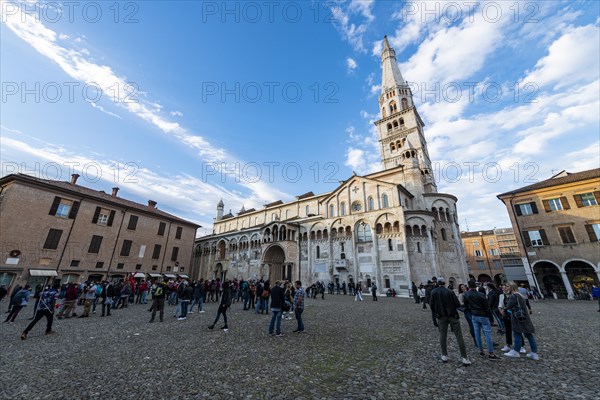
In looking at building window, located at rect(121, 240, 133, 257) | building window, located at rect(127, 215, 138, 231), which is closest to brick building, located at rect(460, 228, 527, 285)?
building window, located at rect(127, 215, 138, 231)

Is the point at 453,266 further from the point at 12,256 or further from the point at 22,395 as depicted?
the point at 12,256

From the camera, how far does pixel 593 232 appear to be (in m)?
22.2

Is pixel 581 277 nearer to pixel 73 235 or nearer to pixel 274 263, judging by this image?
pixel 274 263

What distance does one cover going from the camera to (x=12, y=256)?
2111 centimetres

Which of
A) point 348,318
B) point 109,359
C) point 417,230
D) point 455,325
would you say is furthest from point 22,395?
point 417,230

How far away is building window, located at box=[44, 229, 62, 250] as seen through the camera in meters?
23.4

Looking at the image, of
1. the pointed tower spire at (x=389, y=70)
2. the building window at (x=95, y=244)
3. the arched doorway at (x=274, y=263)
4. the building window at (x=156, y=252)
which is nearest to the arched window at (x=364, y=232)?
the arched doorway at (x=274, y=263)

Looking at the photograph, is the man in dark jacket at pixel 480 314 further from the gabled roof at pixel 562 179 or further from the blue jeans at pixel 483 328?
the gabled roof at pixel 562 179

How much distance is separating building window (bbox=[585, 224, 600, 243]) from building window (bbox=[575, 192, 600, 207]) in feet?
7.11

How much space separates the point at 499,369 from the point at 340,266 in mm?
25879

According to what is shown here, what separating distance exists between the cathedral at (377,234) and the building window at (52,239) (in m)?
23.1

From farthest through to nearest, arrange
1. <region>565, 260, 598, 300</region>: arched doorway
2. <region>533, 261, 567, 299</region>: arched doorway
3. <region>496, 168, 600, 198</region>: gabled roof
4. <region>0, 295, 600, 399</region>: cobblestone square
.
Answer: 1. <region>533, 261, 567, 299</region>: arched doorway
2. <region>496, 168, 600, 198</region>: gabled roof
3. <region>565, 260, 598, 300</region>: arched doorway
4. <region>0, 295, 600, 399</region>: cobblestone square

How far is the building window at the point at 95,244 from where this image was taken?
2662 cm

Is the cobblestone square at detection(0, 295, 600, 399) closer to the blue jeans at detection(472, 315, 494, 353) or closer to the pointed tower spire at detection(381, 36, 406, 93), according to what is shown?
the blue jeans at detection(472, 315, 494, 353)
